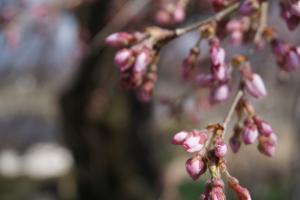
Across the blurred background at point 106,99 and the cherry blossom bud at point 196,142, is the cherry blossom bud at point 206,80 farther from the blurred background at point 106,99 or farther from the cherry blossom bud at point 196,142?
the blurred background at point 106,99

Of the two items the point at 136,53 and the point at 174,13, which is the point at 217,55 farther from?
the point at 174,13

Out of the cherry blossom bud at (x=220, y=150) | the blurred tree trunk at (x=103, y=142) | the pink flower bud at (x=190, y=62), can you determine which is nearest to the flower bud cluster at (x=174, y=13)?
the pink flower bud at (x=190, y=62)

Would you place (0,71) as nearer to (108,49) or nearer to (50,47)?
(50,47)

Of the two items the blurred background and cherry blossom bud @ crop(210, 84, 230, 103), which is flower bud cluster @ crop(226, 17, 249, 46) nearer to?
cherry blossom bud @ crop(210, 84, 230, 103)

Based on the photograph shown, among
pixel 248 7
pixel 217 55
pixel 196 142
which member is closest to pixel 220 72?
pixel 217 55

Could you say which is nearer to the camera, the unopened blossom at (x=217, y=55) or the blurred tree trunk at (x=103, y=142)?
the unopened blossom at (x=217, y=55)

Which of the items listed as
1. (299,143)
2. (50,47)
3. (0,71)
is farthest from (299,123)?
(0,71)

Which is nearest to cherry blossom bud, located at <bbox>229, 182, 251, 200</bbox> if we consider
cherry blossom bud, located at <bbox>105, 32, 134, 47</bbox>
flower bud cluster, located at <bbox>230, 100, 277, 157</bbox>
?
flower bud cluster, located at <bbox>230, 100, 277, 157</bbox>
